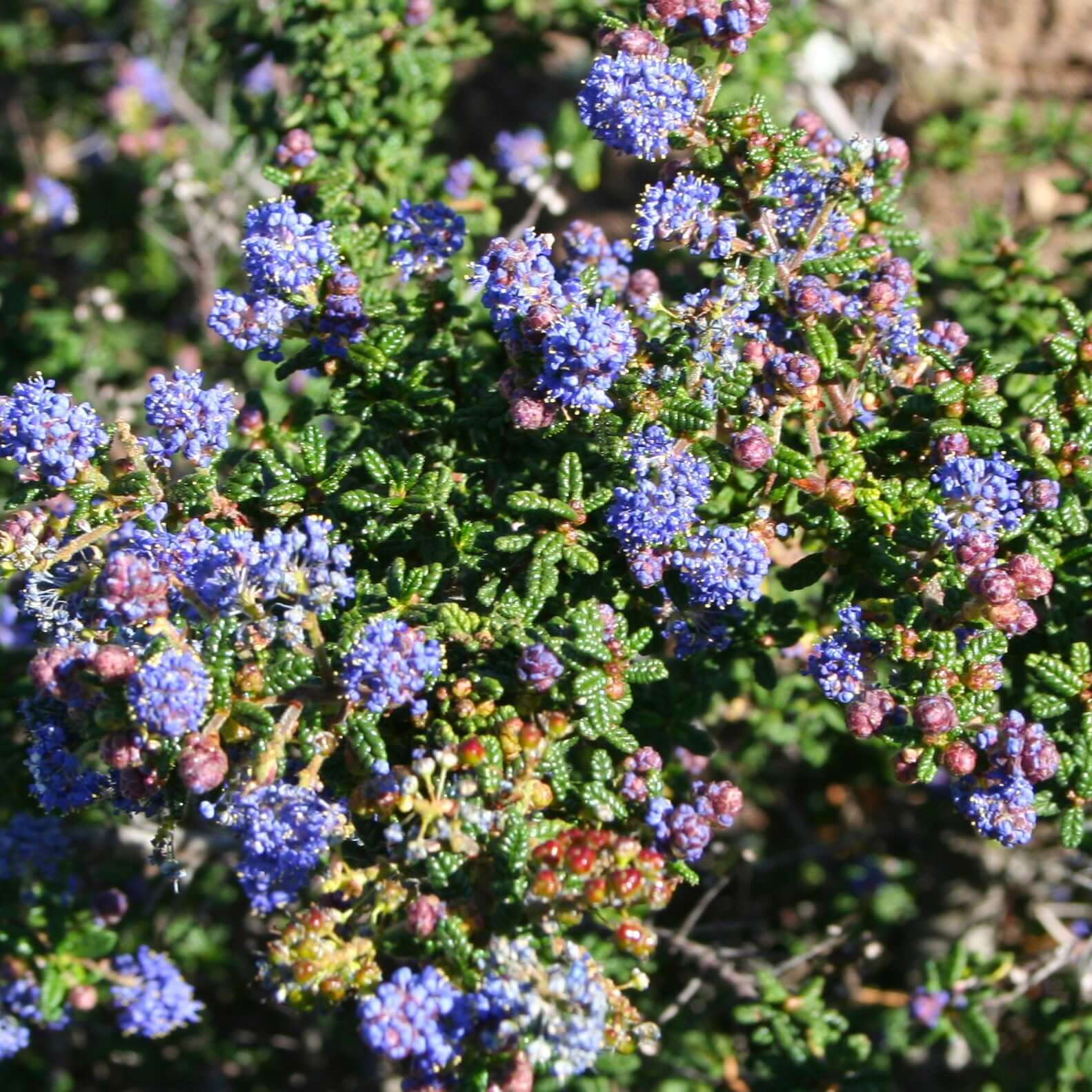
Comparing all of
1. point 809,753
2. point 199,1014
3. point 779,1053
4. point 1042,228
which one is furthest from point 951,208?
point 199,1014

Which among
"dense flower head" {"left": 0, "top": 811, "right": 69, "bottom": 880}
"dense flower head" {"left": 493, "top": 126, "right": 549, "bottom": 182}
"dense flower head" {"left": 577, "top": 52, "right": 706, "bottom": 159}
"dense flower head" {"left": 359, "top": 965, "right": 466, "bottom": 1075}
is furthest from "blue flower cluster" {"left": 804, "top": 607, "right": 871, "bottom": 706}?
"dense flower head" {"left": 493, "top": 126, "right": 549, "bottom": 182}

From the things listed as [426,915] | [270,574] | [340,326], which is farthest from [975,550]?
[340,326]

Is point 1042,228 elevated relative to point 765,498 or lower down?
elevated

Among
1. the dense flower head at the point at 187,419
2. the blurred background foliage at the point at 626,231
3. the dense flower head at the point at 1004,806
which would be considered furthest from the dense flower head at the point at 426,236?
the dense flower head at the point at 1004,806

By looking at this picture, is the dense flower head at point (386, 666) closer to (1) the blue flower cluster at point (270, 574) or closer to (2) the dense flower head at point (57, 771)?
(1) the blue flower cluster at point (270, 574)

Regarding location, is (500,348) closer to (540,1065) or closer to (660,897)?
(660,897)

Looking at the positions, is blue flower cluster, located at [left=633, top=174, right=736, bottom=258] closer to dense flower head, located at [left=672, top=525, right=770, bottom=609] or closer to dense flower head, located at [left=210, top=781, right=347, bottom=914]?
dense flower head, located at [left=672, top=525, right=770, bottom=609]
